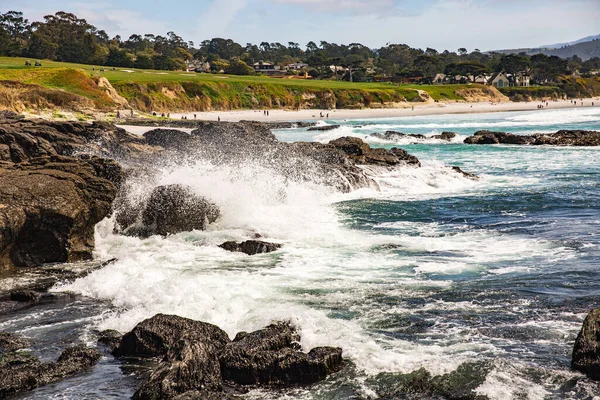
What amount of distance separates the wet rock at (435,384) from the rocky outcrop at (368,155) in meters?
25.1

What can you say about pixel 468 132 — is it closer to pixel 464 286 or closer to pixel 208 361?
pixel 464 286

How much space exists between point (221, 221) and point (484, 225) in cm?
847

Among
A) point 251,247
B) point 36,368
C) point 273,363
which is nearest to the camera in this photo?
point 273,363

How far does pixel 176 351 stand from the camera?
32.4ft

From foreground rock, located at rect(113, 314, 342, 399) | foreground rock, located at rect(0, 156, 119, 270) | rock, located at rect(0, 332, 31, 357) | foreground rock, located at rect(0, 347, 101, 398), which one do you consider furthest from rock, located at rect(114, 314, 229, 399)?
foreground rock, located at rect(0, 156, 119, 270)

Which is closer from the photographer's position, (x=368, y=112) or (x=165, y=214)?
(x=165, y=214)

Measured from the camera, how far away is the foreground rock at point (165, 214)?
66.5 feet

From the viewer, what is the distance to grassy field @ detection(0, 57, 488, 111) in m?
68.2

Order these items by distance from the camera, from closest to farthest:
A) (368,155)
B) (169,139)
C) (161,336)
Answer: (161,336) → (169,139) → (368,155)

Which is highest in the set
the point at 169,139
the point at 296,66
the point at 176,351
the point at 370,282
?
the point at 296,66

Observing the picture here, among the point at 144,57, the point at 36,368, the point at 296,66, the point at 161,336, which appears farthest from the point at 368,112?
the point at 36,368

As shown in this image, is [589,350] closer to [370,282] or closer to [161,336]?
[370,282]

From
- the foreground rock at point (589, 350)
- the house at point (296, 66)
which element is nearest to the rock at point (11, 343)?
the foreground rock at point (589, 350)

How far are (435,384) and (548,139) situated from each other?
46.5m
